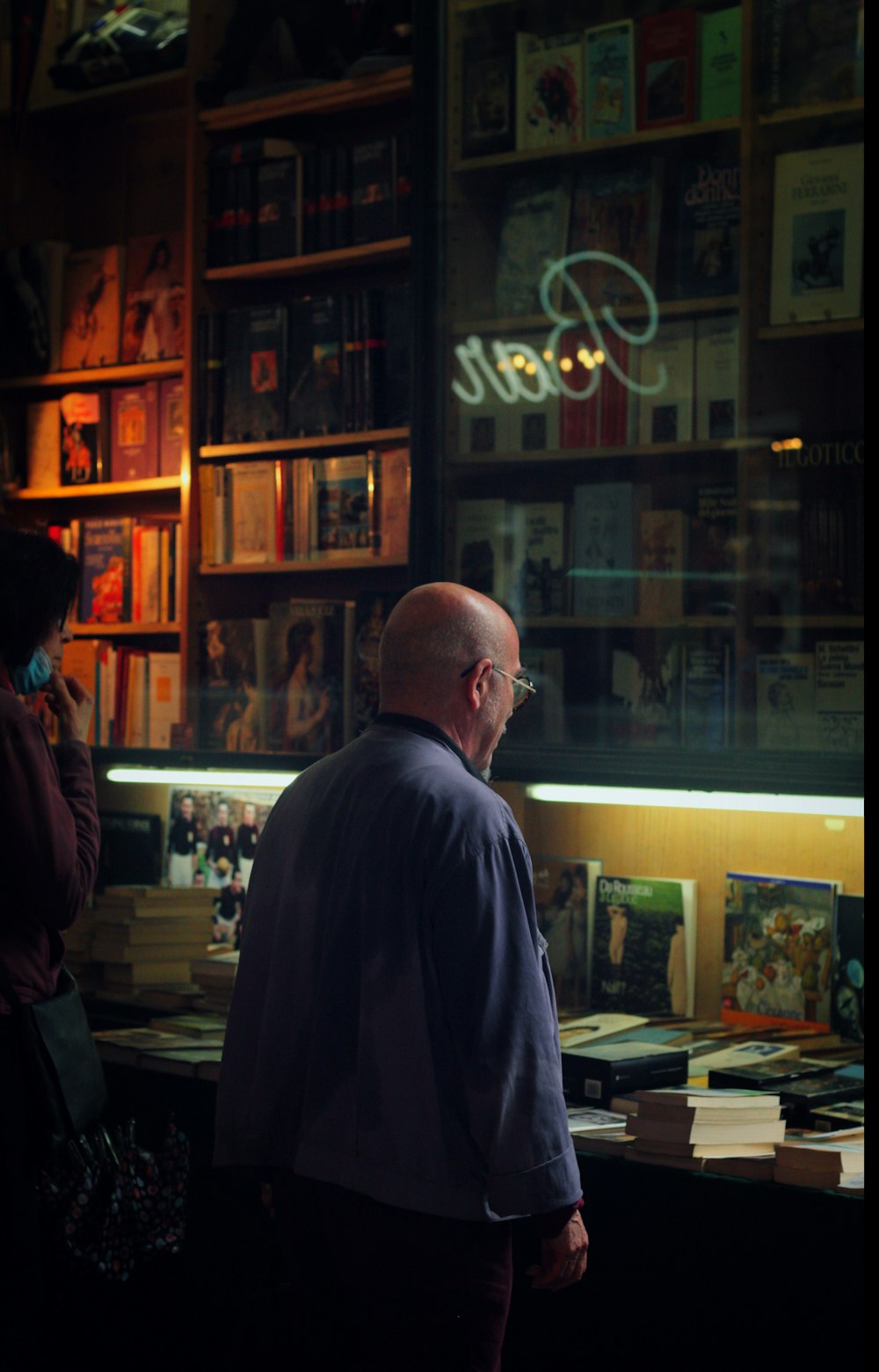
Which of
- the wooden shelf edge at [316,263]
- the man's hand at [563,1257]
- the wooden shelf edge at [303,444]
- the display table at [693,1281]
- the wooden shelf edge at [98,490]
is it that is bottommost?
the display table at [693,1281]

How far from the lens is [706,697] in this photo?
2924mm

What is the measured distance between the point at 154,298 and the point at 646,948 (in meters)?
2.52

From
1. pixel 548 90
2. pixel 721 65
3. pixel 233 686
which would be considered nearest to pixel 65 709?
pixel 233 686

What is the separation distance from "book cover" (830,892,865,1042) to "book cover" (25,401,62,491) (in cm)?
281

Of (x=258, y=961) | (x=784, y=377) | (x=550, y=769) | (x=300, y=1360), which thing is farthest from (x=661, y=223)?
(x=300, y=1360)

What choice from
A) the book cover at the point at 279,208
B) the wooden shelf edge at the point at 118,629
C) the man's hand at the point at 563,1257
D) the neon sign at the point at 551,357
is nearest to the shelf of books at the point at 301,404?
the book cover at the point at 279,208

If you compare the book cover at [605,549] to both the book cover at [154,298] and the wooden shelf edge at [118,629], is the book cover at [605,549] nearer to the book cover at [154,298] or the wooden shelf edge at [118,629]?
the wooden shelf edge at [118,629]

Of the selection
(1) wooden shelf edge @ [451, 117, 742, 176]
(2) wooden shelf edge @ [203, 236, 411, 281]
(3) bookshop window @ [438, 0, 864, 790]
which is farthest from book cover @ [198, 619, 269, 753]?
(1) wooden shelf edge @ [451, 117, 742, 176]

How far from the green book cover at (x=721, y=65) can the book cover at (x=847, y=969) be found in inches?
66.1

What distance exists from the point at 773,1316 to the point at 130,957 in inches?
69.2

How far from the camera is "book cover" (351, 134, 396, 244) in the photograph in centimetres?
373

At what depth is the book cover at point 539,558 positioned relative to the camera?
3.15 metres

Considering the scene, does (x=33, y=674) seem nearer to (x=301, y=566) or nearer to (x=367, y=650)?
(x=367, y=650)

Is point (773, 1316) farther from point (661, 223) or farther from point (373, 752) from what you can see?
point (661, 223)
